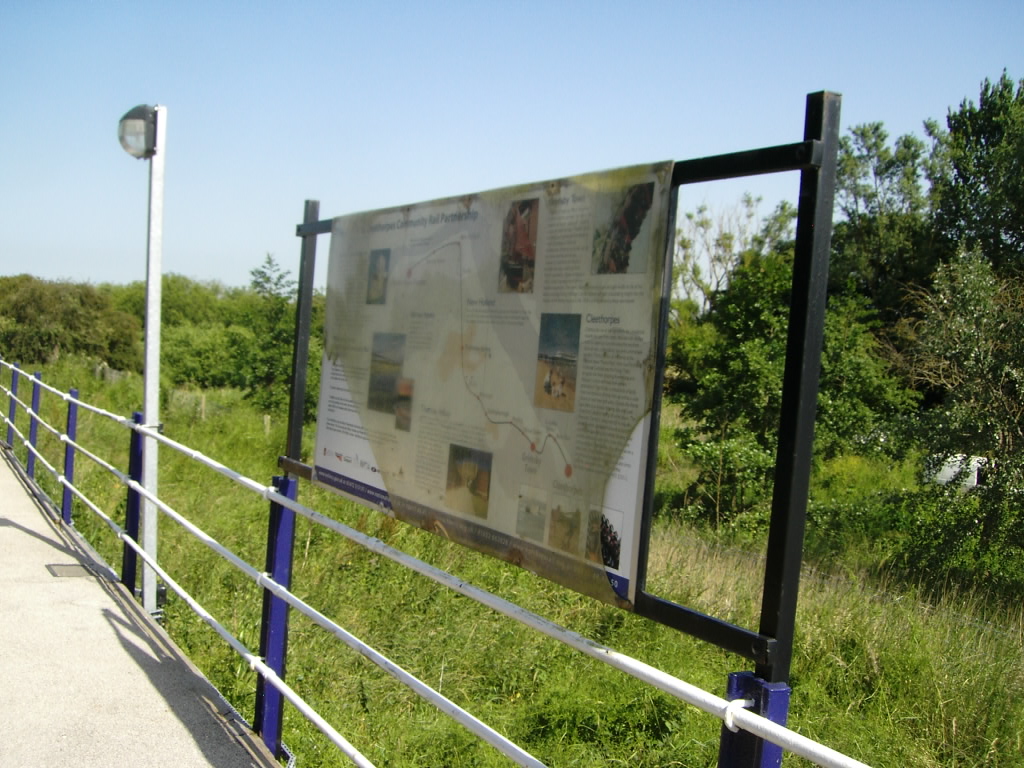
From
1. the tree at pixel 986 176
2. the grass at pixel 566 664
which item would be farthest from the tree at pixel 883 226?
the grass at pixel 566 664

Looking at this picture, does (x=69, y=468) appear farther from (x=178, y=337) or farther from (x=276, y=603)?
(x=178, y=337)

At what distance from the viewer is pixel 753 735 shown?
75.8 inches

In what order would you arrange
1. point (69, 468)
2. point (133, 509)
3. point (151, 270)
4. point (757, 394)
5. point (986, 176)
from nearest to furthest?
point (151, 270)
point (133, 509)
point (69, 468)
point (757, 394)
point (986, 176)

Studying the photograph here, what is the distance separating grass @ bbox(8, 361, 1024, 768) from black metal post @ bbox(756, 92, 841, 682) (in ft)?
8.73

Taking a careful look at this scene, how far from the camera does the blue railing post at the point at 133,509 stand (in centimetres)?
560

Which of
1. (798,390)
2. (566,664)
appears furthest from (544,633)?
(566,664)

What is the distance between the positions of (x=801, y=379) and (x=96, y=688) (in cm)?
349

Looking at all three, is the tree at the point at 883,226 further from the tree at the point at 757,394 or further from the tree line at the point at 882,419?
the tree at the point at 757,394

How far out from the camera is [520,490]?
264 centimetres

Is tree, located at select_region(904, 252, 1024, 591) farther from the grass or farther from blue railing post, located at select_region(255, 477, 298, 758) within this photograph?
blue railing post, located at select_region(255, 477, 298, 758)

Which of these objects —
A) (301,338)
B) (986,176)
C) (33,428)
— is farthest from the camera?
(986,176)

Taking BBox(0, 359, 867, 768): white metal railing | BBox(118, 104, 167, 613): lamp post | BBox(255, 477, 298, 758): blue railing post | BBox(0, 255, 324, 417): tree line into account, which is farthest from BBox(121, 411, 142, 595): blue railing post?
BBox(0, 255, 324, 417): tree line

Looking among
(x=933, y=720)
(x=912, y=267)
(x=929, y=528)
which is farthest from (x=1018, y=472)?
(x=912, y=267)

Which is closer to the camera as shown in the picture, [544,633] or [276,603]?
[544,633]
